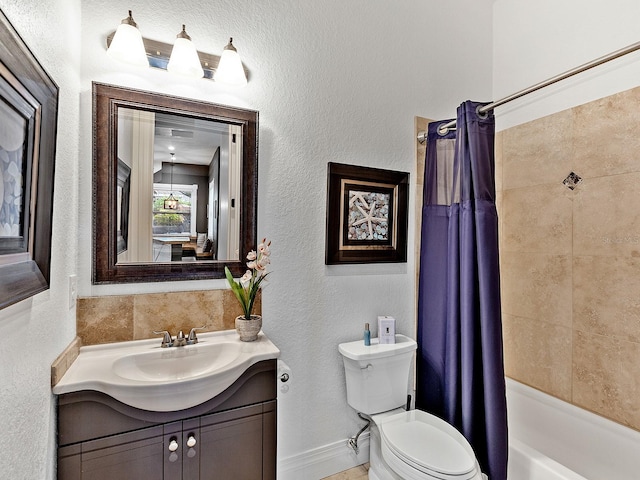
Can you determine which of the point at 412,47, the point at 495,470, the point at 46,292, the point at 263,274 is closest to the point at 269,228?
the point at 263,274

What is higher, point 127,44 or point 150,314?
point 127,44

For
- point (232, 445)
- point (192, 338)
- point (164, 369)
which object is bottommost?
point (232, 445)

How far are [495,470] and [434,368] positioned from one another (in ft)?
1.71

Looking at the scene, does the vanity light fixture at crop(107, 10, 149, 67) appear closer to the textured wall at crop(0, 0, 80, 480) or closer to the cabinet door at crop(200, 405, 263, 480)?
the textured wall at crop(0, 0, 80, 480)

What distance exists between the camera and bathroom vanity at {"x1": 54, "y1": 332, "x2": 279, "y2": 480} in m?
1.09

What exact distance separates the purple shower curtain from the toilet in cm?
16

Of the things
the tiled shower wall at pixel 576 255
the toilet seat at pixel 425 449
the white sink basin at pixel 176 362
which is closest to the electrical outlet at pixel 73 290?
the white sink basin at pixel 176 362

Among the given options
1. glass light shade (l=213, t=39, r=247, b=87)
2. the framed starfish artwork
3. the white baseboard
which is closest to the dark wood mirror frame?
glass light shade (l=213, t=39, r=247, b=87)

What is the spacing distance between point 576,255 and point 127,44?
A: 2401 millimetres

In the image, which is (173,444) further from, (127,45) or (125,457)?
(127,45)

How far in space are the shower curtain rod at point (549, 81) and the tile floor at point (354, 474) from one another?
6.52 ft

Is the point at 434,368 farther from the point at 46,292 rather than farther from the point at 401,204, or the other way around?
the point at 46,292

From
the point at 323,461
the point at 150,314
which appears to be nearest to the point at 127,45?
the point at 150,314

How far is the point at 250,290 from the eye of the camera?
5.08ft
